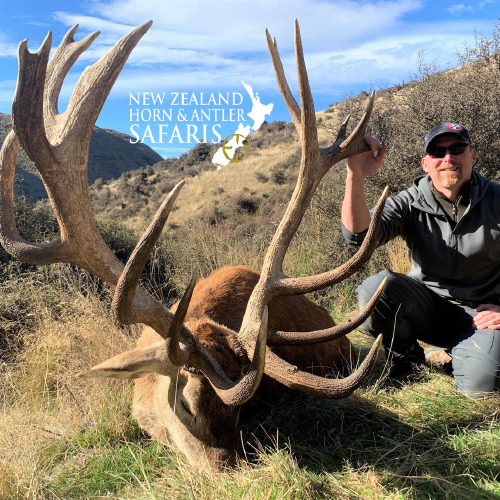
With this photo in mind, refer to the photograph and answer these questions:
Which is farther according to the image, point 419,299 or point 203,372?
point 419,299

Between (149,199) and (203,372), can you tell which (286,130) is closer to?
(149,199)

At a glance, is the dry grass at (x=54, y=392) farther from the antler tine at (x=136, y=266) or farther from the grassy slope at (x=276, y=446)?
the antler tine at (x=136, y=266)

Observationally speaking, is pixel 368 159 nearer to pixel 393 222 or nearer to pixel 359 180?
pixel 359 180

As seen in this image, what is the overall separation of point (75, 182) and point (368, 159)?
2.17 metres

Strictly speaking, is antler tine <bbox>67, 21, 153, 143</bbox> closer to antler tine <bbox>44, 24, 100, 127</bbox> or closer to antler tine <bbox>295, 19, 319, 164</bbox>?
antler tine <bbox>44, 24, 100, 127</bbox>

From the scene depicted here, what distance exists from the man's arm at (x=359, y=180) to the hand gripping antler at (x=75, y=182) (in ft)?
5.53

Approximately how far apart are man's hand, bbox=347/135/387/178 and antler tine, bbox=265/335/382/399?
1.60 meters

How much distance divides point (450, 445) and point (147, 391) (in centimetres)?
195

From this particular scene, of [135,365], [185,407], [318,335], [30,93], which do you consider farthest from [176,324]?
[30,93]

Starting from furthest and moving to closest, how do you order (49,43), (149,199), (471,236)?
(149,199) < (471,236) < (49,43)

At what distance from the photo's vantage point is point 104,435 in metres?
3.41

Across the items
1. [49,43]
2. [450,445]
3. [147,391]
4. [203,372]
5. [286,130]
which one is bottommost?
[450,445]

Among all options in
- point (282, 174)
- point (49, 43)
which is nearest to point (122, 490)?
point (49, 43)

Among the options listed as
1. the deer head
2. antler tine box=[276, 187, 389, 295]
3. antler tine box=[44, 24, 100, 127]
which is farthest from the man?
antler tine box=[44, 24, 100, 127]
